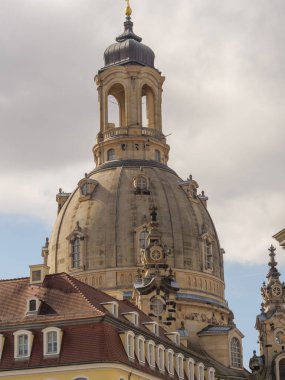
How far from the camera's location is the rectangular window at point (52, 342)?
203 ft

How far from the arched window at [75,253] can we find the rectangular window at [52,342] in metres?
48.0

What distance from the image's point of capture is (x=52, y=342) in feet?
203

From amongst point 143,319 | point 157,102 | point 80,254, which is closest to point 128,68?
point 157,102

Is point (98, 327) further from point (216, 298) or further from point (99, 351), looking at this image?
point (216, 298)

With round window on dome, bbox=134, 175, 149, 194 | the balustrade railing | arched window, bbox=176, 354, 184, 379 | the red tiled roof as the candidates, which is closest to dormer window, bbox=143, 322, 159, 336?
arched window, bbox=176, 354, 184, 379

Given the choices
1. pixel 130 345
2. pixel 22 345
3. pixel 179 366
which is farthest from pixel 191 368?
pixel 22 345

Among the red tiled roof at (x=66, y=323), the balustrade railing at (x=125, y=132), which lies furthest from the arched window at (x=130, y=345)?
the balustrade railing at (x=125, y=132)

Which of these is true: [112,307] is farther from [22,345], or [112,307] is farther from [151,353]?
[22,345]

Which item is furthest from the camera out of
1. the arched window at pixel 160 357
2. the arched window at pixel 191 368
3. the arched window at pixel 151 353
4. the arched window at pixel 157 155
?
the arched window at pixel 157 155

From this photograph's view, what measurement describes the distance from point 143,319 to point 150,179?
34.9 metres

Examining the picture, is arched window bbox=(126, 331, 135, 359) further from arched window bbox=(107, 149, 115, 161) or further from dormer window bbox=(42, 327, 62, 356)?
arched window bbox=(107, 149, 115, 161)

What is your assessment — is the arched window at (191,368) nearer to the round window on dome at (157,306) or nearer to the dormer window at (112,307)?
the dormer window at (112,307)

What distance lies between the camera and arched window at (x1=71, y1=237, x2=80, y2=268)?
4348 inches

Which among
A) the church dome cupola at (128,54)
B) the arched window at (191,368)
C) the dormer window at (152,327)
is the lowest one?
the arched window at (191,368)
